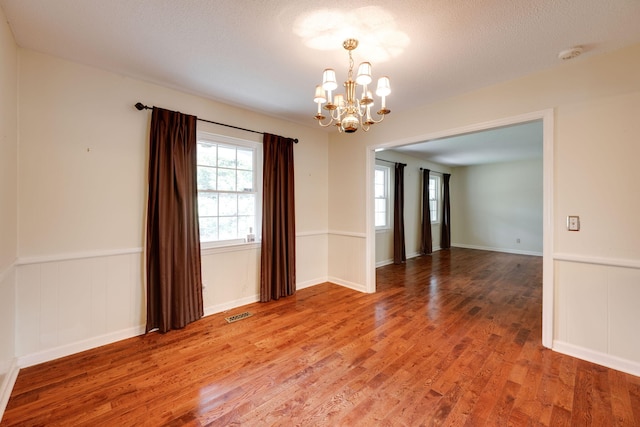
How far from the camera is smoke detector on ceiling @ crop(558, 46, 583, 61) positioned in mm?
2121

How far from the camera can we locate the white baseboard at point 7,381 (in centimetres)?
171

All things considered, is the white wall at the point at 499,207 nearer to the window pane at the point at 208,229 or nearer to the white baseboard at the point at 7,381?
the window pane at the point at 208,229

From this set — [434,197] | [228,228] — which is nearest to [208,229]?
[228,228]

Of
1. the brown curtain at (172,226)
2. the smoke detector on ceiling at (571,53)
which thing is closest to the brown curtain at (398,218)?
the smoke detector on ceiling at (571,53)

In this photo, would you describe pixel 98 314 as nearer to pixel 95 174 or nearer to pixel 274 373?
pixel 95 174

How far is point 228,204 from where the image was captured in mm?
3424

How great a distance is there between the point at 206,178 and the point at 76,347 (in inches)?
77.7

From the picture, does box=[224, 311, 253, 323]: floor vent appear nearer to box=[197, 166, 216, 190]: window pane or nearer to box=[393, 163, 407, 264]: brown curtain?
box=[197, 166, 216, 190]: window pane

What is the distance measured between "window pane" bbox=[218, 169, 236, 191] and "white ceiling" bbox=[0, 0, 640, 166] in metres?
1.04

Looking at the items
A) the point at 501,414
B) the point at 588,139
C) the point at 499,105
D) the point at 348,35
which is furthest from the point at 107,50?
the point at 588,139

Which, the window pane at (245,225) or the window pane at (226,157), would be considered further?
the window pane at (245,225)

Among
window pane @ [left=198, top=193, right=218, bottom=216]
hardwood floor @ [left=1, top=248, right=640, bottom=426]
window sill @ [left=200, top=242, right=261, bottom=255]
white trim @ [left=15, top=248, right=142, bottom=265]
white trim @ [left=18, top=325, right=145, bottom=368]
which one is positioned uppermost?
window pane @ [left=198, top=193, right=218, bottom=216]

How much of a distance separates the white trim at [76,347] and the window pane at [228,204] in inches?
58.3

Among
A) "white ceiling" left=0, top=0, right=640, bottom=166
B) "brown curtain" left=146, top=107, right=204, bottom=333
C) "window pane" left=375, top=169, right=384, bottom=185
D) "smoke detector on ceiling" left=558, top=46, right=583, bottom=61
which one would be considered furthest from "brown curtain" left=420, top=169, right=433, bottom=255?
"brown curtain" left=146, top=107, right=204, bottom=333
